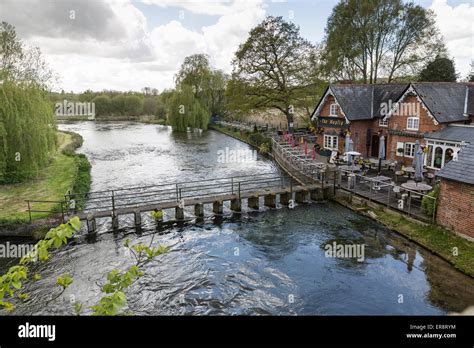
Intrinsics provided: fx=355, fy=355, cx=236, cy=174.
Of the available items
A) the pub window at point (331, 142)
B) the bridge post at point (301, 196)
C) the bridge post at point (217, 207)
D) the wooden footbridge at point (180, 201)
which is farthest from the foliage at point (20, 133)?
the pub window at point (331, 142)

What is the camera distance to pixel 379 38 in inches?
1538

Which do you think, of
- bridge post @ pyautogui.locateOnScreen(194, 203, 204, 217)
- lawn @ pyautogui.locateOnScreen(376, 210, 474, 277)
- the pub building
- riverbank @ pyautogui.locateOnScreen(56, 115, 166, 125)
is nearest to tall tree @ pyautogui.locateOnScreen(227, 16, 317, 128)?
the pub building

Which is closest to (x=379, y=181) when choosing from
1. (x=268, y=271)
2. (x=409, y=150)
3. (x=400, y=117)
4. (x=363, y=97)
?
(x=409, y=150)

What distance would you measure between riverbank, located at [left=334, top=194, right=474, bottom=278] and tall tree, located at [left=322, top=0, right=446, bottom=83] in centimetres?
2665

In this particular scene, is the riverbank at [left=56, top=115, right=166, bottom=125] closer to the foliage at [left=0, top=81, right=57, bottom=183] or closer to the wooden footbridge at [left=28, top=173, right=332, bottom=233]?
the foliage at [left=0, top=81, right=57, bottom=183]

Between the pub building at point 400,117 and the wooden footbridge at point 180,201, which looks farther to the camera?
the pub building at point 400,117

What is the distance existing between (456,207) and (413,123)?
1159cm

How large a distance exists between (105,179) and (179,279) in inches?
699

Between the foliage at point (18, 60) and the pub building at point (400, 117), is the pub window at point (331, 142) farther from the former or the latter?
the foliage at point (18, 60)

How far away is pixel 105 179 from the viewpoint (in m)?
28.9

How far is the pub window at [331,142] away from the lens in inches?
1259

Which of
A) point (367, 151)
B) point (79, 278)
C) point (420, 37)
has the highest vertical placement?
point (420, 37)
